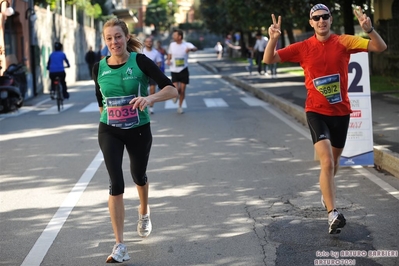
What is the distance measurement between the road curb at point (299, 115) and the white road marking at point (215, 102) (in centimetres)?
127

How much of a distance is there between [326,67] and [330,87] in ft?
0.59

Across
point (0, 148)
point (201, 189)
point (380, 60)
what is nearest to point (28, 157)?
point (0, 148)

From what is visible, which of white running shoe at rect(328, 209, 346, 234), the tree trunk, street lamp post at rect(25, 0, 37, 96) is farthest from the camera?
street lamp post at rect(25, 0, 37, 96)

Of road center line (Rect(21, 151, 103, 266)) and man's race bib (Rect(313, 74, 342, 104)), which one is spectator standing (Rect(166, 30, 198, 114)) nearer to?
road center line (Rect(21, 151, 103, 266))

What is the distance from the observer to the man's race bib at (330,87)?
6.93m

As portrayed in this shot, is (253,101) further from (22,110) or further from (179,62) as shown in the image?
(22,110)

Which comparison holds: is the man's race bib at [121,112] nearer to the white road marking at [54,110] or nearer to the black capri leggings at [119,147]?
the black capri leggings at [119,147]

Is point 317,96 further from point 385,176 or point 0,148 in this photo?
point 0,148

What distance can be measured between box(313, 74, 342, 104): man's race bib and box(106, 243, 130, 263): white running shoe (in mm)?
2346

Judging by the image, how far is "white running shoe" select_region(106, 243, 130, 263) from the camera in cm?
572

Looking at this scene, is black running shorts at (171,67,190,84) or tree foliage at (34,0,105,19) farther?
tree foliage at (34,0,105,19)

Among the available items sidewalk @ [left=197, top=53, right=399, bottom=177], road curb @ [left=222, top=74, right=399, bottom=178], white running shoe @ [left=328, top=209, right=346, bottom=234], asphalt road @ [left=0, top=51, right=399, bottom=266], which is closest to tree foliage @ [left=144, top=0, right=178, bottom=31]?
road curb @ [left=222, top=74, right=399, bottom=178]

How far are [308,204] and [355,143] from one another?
239 cm

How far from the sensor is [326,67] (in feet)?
22.7
